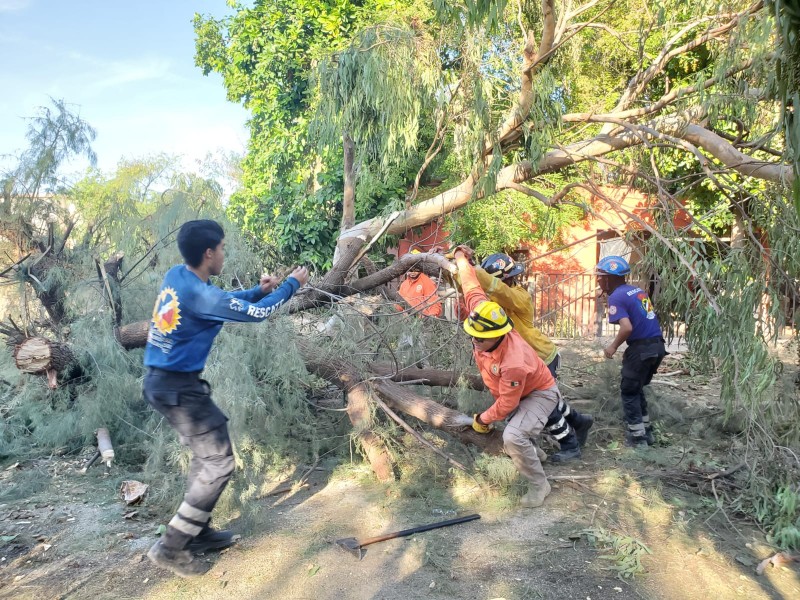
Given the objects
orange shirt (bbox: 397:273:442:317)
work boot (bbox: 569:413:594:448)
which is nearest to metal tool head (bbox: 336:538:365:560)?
work boot (bbox: 569:413:594:448)

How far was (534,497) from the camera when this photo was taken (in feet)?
13.1

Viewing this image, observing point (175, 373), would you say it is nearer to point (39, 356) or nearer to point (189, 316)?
point (189, 316)

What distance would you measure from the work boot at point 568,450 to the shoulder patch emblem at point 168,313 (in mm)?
3159

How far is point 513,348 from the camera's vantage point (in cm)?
402

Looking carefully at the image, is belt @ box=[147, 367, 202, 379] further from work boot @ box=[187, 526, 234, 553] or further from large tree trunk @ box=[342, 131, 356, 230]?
large tree trunk @ box=[342, 131, 356, 230]

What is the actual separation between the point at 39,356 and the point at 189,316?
277 centimetres

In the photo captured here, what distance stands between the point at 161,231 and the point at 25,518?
2.91 metres

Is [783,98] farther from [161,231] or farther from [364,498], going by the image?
[161,231]

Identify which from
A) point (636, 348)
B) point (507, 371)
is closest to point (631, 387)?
point (636, 348)

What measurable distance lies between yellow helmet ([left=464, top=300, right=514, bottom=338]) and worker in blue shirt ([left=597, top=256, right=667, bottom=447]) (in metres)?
1.87

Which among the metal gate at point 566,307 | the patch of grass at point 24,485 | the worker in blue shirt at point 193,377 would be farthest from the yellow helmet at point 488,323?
the metal gate at point 566,307

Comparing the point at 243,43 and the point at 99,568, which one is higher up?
the point at 243,43

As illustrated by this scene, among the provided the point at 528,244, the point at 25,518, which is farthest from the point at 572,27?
the point at 528,244

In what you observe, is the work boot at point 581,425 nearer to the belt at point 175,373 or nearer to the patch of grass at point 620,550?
the patch of grass at point 620,550
